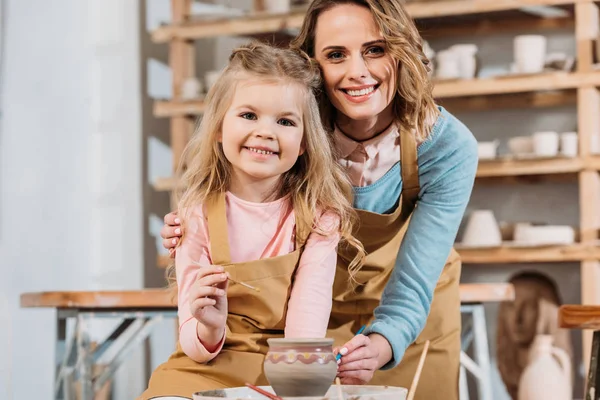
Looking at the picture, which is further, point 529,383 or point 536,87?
point 536,87

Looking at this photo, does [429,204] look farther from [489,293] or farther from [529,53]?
[529,53]

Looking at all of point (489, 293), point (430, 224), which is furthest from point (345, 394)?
point (489, 293)

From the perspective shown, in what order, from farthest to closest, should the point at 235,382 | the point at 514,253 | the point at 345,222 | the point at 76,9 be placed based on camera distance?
the point at 76,9 < the point at 514,253 < the point at 345,222 < the point at 235,382

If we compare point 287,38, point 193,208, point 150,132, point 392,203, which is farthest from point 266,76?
point 150,132

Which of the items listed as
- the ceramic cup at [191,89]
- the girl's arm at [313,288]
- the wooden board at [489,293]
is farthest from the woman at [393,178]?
the ceramic cup at [191,89]

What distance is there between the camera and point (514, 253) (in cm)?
390

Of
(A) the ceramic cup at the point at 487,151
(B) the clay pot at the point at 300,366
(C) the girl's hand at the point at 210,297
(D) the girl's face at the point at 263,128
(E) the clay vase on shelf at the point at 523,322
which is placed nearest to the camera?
(B) the clay pot at the point at 300,366

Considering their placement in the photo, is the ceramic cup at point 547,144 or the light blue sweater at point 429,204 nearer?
the light blue sweater at point 429,204

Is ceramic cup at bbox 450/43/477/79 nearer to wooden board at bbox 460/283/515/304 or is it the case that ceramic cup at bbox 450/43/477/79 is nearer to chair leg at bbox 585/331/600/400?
wooden board at bbox 460/283/515/304

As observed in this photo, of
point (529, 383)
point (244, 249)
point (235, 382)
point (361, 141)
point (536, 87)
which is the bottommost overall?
point (529, 383)

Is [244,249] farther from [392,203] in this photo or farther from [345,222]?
[392,203]

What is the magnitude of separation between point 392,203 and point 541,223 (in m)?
2.29

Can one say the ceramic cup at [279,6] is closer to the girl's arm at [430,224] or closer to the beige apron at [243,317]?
the girl's arm at [430,224]

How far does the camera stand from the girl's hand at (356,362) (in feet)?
4.70
